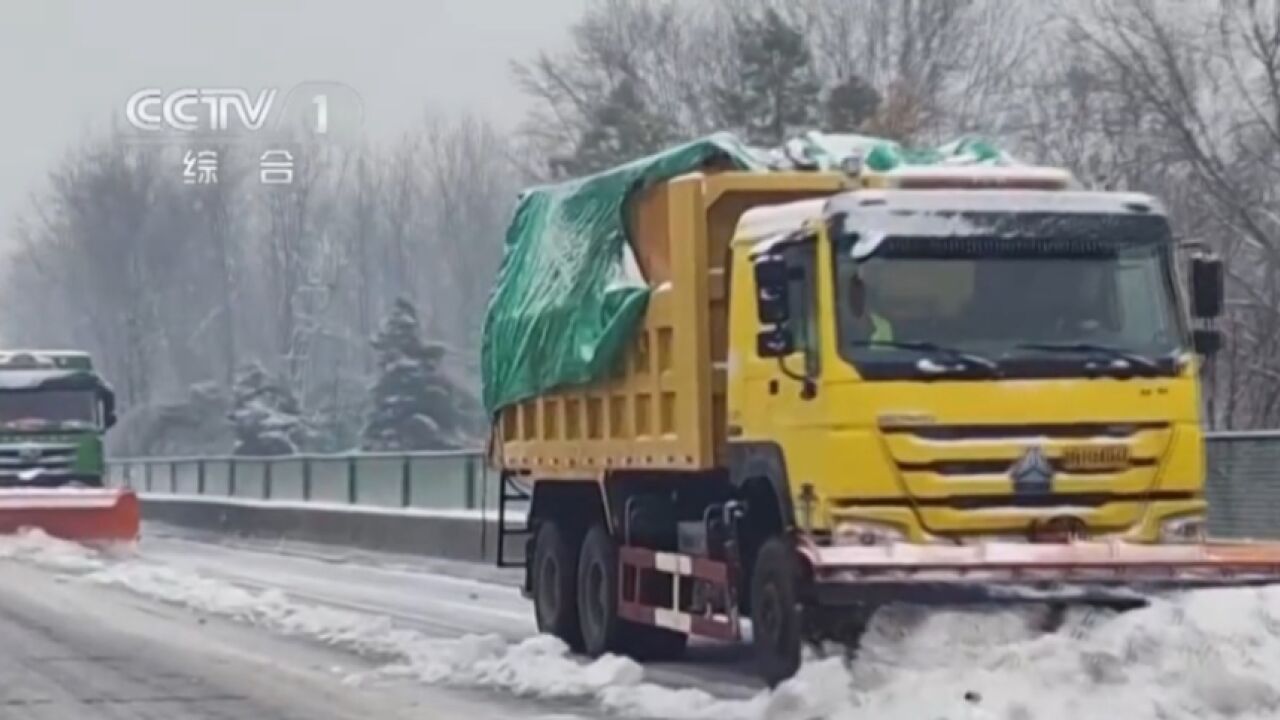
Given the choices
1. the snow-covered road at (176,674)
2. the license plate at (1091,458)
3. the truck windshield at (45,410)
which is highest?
the truck windshield at (45,410)

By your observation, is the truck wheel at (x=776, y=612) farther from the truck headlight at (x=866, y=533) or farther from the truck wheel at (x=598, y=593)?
the truck wheel at (x=598, y=593)

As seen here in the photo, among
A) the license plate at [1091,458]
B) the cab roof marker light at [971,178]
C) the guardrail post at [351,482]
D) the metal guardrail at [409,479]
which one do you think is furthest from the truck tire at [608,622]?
Result: the guardrail post at [351,482]

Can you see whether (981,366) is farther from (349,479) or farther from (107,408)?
(107,408)

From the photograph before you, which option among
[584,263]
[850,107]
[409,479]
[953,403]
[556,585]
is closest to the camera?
[953,403]

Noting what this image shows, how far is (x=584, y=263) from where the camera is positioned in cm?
1738

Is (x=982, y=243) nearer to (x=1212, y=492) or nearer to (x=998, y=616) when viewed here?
(x=998, y=616)

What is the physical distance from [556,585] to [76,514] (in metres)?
17.8

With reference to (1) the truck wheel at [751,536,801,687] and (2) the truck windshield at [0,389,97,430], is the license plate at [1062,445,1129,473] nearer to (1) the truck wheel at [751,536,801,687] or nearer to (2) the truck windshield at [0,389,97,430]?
(1) the truck wheel at [751,536,801,687]

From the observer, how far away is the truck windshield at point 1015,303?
13.6 meters

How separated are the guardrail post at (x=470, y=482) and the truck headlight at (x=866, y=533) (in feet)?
59.8

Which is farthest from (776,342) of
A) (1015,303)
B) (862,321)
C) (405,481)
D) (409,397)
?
(409,397)

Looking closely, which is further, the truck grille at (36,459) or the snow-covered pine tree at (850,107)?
the snow-covered pine tree at (850,107)

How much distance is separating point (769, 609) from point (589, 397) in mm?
3663

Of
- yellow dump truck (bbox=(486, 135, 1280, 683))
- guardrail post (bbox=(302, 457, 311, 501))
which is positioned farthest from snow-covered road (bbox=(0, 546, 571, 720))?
guardrail post (bbox=(302, 457, 311, 501))
